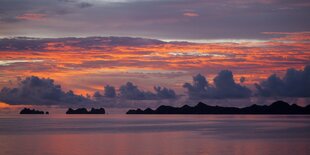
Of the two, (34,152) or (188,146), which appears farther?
(188,146)

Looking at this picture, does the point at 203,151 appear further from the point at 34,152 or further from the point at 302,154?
the point at 34,152

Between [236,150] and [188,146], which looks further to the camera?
[188,146]

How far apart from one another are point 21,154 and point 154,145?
63.1 ft

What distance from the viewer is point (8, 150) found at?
6284 centimetres

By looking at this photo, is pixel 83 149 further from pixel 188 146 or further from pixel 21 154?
pixel 188 146

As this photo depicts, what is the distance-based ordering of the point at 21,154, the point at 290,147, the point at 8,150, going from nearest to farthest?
the point at 21,154 → the point at 8,150 → the point at 290,147

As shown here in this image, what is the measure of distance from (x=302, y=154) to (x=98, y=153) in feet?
78.8

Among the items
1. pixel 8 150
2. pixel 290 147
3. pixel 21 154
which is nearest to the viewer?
pixel 21 154

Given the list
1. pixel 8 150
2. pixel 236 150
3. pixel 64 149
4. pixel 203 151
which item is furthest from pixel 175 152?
pixel 8 150

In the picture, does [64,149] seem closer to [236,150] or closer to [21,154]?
[21,154]

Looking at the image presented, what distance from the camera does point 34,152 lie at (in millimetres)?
61125

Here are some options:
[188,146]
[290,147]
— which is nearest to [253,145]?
[290,147]

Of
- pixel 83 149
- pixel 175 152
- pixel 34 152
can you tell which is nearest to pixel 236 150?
pixel 175 152

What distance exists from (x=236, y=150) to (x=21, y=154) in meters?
26.4
